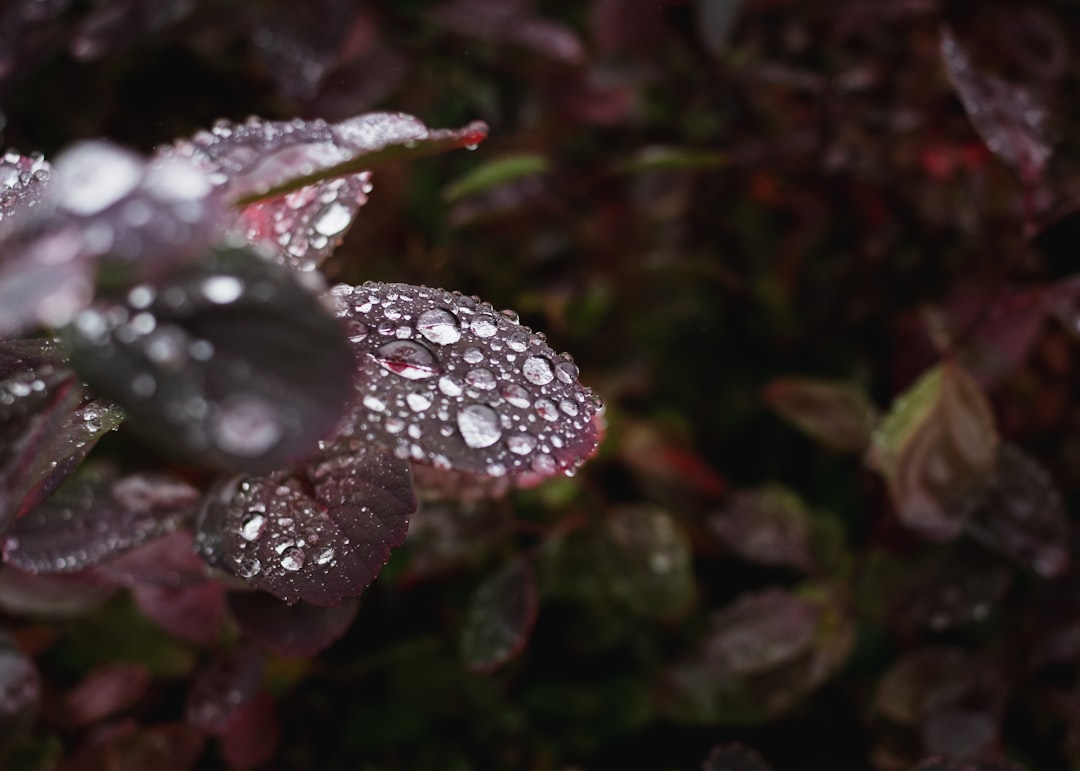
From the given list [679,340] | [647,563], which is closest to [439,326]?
[647,563]

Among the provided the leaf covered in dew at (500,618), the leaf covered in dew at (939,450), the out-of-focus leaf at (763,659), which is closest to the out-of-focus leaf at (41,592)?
the leaf covered in dew at (500,618)

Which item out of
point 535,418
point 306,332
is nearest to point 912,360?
point 535,418

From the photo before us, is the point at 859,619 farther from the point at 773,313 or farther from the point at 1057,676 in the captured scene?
the point at 773,313

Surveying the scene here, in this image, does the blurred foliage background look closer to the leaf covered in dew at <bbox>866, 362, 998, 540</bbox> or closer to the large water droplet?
the leaf covered in dew at <bbox>866, 362, 998, 540</bbox>

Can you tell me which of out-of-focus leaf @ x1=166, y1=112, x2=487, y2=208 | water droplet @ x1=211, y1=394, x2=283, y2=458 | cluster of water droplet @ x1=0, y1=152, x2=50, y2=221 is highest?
out-of-focus leaf @ x1=166, y1=112, x2=487, y2=208

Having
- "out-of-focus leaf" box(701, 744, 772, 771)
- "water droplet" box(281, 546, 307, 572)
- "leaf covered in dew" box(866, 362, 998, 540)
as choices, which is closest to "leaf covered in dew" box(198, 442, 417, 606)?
"water droplet" box(281, 546, 307, 572)

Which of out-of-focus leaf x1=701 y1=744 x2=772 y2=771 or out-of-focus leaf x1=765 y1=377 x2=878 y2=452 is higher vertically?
out-of-focus leaf x1=765 y1=377 x2=878 y2=452
